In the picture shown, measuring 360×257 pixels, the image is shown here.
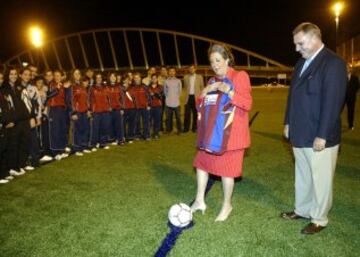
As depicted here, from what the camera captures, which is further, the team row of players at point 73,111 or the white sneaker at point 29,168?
the white sneaker at point 29,168

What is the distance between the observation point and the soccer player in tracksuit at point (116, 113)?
9.90 metres

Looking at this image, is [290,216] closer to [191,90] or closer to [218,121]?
[218,121]

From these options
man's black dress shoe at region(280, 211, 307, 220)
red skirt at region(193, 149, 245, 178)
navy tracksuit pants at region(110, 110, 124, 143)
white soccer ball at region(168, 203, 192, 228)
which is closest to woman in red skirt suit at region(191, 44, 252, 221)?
red skirt at region(193, 149, 245, 178)

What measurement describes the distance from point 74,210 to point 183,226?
1.56m

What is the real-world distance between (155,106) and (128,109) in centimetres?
112

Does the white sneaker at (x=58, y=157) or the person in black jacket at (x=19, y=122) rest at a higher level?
the person in black jacket at (x=19, y=122)

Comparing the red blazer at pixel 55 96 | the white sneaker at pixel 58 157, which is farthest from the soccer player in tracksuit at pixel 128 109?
the white sneaker at pixel 58 157

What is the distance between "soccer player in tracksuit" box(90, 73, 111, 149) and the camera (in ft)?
30.3

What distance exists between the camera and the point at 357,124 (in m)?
13.6

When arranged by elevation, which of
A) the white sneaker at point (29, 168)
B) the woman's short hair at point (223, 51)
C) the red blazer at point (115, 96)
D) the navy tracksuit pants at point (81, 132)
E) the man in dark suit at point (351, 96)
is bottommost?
the man in dark suit at point (351, 96)

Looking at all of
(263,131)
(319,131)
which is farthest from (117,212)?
(263,131)

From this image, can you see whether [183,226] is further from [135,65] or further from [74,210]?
[135,65]

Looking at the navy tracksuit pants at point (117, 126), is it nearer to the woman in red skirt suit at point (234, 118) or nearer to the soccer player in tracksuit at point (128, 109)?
the soccer player in tracksuit at point (128, 109)

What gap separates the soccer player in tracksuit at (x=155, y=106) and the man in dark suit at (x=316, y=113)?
7.22m
